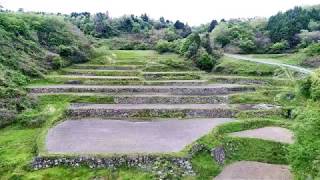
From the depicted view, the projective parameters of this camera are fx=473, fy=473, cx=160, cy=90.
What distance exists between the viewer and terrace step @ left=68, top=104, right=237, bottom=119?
77.0ft

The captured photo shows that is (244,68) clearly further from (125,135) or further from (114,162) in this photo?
(114,162)

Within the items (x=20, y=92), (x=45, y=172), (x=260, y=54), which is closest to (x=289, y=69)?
(x=260, y=54)

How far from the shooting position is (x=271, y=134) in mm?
21312

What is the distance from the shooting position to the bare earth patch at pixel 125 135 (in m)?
18.1

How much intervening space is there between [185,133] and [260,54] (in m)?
28.7

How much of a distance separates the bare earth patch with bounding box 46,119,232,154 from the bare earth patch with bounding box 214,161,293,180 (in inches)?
78.1

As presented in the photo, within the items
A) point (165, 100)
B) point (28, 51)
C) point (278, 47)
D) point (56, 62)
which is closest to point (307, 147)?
point (165, 100)

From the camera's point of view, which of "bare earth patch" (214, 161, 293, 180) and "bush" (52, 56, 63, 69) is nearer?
"bare earth patch" (214, 161, 293, 180)

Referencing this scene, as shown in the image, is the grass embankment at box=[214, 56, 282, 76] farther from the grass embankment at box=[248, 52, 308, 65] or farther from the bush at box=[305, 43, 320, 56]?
the bush at box=[305, 43, 320, 56]

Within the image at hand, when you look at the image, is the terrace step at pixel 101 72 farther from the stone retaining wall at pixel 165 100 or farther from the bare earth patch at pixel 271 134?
the bare earth patch at pixel 271 134

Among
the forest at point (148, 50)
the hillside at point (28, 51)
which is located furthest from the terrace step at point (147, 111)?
the hillside at point (28, 51)

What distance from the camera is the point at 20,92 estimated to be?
2506 cm

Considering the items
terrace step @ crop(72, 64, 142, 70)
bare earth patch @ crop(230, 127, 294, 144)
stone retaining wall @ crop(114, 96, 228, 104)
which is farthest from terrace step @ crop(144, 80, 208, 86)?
bare earth patch @ crop(230, 127, 294, 144)

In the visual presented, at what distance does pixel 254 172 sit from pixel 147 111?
7.60 metres
